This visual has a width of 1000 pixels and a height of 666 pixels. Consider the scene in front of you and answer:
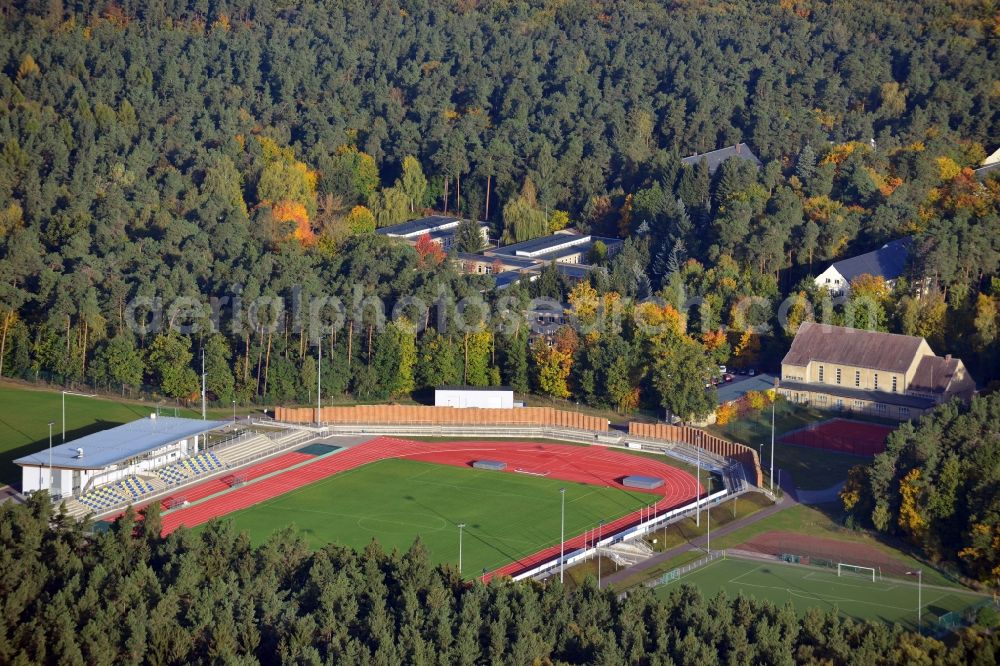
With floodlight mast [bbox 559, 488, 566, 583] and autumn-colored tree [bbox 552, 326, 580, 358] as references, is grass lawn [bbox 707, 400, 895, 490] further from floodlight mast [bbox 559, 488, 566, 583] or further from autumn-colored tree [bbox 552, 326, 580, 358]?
floodlight mast [bbox 559, 488, 566, 583]

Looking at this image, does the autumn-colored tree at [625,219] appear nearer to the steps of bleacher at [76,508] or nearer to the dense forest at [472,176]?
the dense forest at [472,176]

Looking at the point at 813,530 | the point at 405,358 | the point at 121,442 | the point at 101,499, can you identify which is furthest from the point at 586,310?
the point at 101,499

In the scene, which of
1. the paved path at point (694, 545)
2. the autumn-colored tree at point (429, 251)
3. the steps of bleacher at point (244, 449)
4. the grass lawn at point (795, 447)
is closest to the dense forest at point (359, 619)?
the paved path at point (694, 545)

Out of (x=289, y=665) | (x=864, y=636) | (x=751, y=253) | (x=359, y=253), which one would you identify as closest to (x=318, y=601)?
(x=289, y=665)

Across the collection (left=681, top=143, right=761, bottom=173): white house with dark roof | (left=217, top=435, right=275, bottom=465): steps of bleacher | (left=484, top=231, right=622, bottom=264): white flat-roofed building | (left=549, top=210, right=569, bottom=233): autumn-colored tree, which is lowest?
(left=217, top=435, right=275, bottom=465): steps of bleacher

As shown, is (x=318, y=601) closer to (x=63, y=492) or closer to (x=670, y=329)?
(x=63, y=492)

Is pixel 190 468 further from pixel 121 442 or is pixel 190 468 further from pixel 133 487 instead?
pixel 133 487

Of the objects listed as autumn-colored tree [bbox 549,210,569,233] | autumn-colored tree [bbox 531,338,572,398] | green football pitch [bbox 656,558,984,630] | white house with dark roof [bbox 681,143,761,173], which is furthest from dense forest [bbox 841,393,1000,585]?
white house with dark roof [bbox 681,143,761,173]
